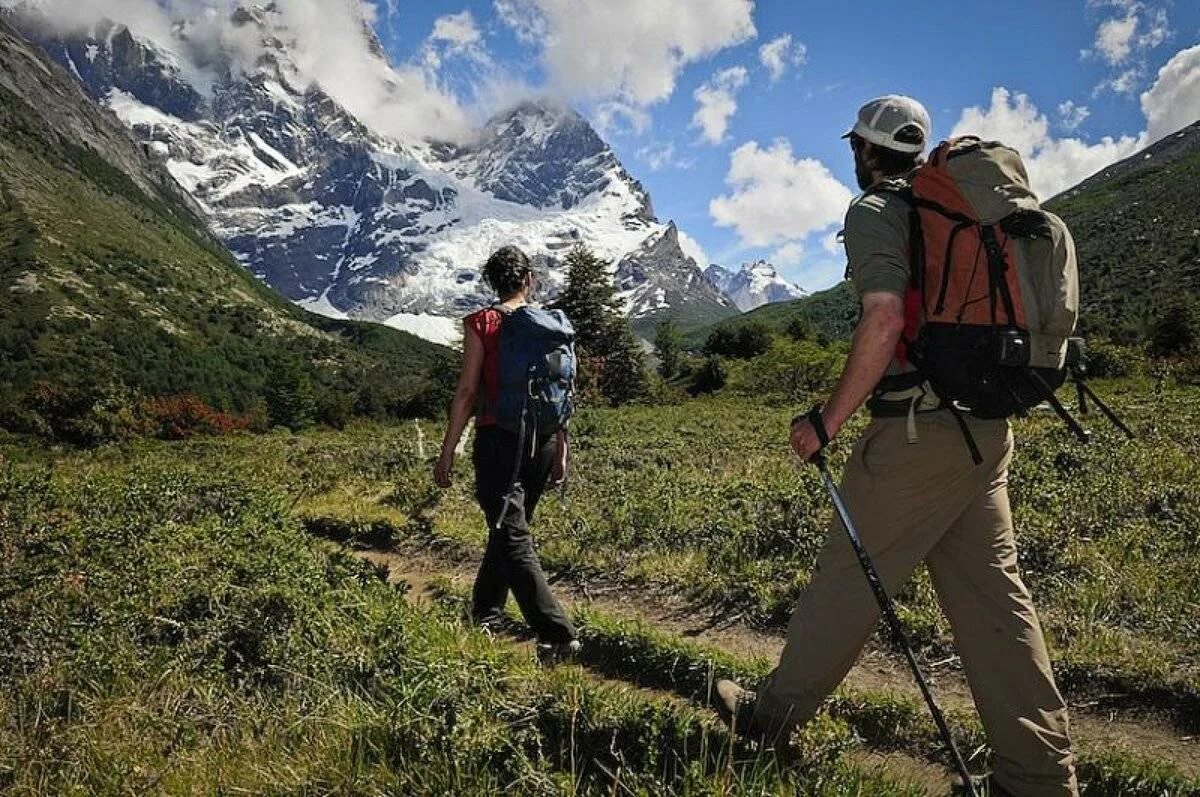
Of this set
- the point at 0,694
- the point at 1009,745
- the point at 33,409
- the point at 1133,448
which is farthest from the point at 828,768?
the point at 33,409

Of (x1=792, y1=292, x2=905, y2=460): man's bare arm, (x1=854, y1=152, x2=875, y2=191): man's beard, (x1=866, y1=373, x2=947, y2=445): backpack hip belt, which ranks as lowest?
(x1=866, y1=373, x2=947, y2=445): backpack hip belt

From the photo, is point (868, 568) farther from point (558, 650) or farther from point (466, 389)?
point (466, 389)

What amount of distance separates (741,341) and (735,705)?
54.1 m

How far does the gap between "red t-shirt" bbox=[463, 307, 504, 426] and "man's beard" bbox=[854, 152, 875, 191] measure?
250cm

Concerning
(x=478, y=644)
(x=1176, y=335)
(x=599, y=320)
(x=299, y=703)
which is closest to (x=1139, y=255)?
(x=1176, y=335)

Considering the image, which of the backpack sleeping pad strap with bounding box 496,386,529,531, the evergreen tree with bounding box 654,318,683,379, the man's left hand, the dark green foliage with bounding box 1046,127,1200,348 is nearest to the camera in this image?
the man's left hand

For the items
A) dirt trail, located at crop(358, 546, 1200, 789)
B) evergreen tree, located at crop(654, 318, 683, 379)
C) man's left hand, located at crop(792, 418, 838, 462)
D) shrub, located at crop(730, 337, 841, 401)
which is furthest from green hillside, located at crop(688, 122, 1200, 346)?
man's left hand, located at crop(792, 418, 838, 462)

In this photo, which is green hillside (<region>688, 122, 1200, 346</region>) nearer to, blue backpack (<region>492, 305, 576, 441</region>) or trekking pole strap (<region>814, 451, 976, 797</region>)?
blue backpack (<region>492, 305, 576, 441</region>)

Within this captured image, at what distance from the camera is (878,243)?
9.78 ft

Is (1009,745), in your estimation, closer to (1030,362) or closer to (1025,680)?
(1025,680)

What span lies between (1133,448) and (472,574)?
9.06m

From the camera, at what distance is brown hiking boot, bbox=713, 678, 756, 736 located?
3373mm

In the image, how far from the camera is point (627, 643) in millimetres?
5383

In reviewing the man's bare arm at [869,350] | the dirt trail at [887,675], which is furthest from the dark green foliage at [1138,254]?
the man's bare arm at [869,350]
